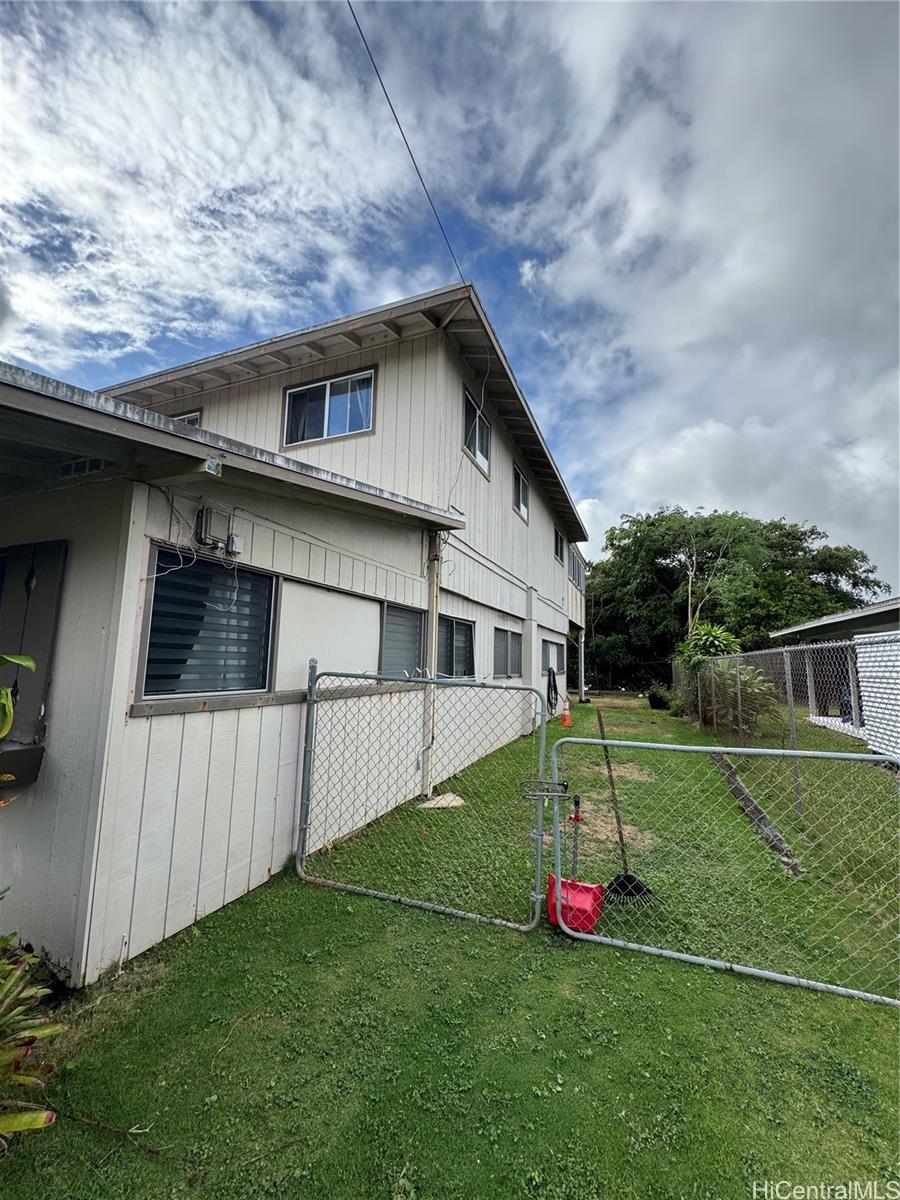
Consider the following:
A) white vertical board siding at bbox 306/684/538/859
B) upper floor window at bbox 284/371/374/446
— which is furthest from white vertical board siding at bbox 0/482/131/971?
upper floor window at bbox 284/371/374/446

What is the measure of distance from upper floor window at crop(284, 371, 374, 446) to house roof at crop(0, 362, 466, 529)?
319cm

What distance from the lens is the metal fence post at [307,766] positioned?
12.1 feet

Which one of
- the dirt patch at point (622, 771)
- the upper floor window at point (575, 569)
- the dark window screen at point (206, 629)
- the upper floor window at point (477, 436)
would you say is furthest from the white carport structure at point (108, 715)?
the upper floor window at point (575, 569)

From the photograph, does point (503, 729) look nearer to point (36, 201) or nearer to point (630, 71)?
point (630, 71)

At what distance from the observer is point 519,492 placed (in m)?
10.2

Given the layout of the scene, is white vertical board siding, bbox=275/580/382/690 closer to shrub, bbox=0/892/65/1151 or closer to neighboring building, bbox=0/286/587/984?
neighboring building, bbox=0/286/587/984

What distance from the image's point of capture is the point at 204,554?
3.14 meters

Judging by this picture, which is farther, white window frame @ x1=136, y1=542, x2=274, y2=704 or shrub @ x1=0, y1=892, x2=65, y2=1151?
white window frame @ x1=136, y1=542, x2=274, y2=704

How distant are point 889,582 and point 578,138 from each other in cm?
3193

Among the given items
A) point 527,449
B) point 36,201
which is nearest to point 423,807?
point 527,449

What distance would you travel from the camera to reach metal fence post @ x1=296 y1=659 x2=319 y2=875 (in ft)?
12.1

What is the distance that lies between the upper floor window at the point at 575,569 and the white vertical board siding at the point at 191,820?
1433 centimetres

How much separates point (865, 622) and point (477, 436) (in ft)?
34.7

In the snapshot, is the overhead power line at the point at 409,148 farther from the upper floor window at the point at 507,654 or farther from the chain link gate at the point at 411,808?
the upper floor window at the point at 507,654
